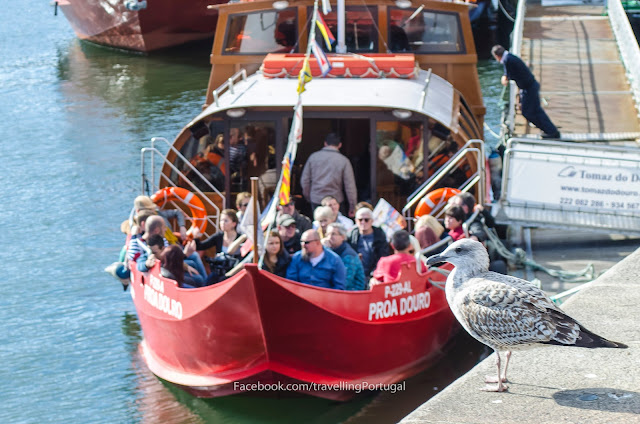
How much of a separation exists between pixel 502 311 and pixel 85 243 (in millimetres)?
11214

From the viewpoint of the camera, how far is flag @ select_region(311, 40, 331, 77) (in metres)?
11.2

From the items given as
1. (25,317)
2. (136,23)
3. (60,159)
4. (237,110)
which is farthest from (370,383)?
(136,23)

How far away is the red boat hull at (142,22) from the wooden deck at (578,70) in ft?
43.5

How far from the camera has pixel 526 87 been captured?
1425 cm

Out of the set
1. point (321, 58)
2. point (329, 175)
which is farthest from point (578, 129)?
point (321, 58)

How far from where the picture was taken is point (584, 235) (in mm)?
12859

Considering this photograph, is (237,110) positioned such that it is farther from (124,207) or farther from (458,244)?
(124,207)

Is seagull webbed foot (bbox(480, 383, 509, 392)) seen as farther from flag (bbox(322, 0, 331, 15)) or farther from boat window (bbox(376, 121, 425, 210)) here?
flag (bbox(322, 0, 331, 15))

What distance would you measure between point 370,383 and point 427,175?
9.01 feet

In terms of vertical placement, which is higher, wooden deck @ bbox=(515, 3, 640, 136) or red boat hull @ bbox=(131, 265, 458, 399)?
wooden deck @ bbox=(515, 3, 640, 136)

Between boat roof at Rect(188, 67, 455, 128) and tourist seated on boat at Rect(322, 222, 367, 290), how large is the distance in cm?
210

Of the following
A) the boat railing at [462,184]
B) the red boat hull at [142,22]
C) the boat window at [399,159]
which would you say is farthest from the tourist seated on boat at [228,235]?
the red boat hull at [142,22]

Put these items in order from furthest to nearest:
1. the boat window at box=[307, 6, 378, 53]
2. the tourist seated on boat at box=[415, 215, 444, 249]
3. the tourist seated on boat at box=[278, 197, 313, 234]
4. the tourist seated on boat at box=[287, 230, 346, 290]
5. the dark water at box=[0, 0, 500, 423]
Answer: the boat window at box=[307, 6, 378, 53] → the dark water at box=[0, 0, 500, 423] → the tourist seated on boat at box=[278, 197, 313, 234] → the tourist seated on boat at box=[415, 215, 444, 249] → the tourist seated on boat at box=[287, 230, 346, 290]

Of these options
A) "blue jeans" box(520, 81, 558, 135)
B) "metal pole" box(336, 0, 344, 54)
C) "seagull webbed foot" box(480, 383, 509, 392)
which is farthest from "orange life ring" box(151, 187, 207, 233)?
"seagull webbed foot" box(480, 383, 509, 392)
